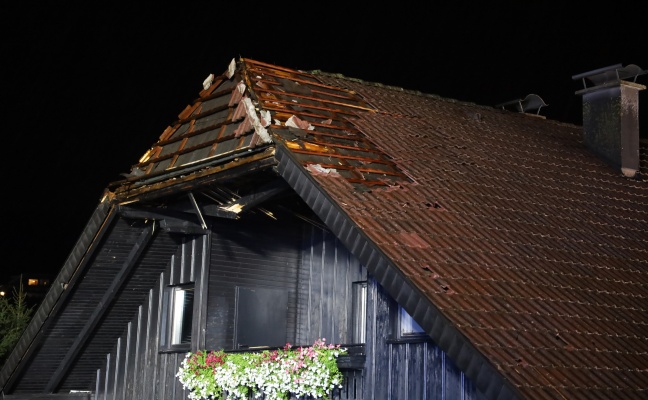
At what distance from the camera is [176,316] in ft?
53.4

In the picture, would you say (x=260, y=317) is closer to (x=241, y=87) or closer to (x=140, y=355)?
(x=140, y=355)

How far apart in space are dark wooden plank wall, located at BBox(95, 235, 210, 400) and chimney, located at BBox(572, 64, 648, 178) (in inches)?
293

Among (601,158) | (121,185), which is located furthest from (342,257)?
(601,158)

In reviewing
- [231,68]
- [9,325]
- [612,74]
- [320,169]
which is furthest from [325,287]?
[9,325]

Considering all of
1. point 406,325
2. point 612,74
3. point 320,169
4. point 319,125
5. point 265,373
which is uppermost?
point 612,74

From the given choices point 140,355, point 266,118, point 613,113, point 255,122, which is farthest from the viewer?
point 613,113

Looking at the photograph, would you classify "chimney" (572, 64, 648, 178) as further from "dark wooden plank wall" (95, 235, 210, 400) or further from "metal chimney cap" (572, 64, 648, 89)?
"dark wooden plank wall" (95, 235, 210, 400)

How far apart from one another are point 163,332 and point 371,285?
16.2ft

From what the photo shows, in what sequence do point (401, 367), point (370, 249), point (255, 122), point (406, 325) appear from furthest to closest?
1. point (255, 122)
2. point (406, 325)
3. point (401, 367)
4. point (370, 249)

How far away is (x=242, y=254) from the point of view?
1562 centimetres

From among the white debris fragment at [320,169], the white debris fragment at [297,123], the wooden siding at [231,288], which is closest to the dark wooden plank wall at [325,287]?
the wooden siding at [231,288]

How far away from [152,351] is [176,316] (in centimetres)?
75

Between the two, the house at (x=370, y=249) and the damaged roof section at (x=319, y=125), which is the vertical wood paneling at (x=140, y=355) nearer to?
the house at (x=370, y=249)

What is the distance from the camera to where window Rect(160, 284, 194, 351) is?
16.0 metres
